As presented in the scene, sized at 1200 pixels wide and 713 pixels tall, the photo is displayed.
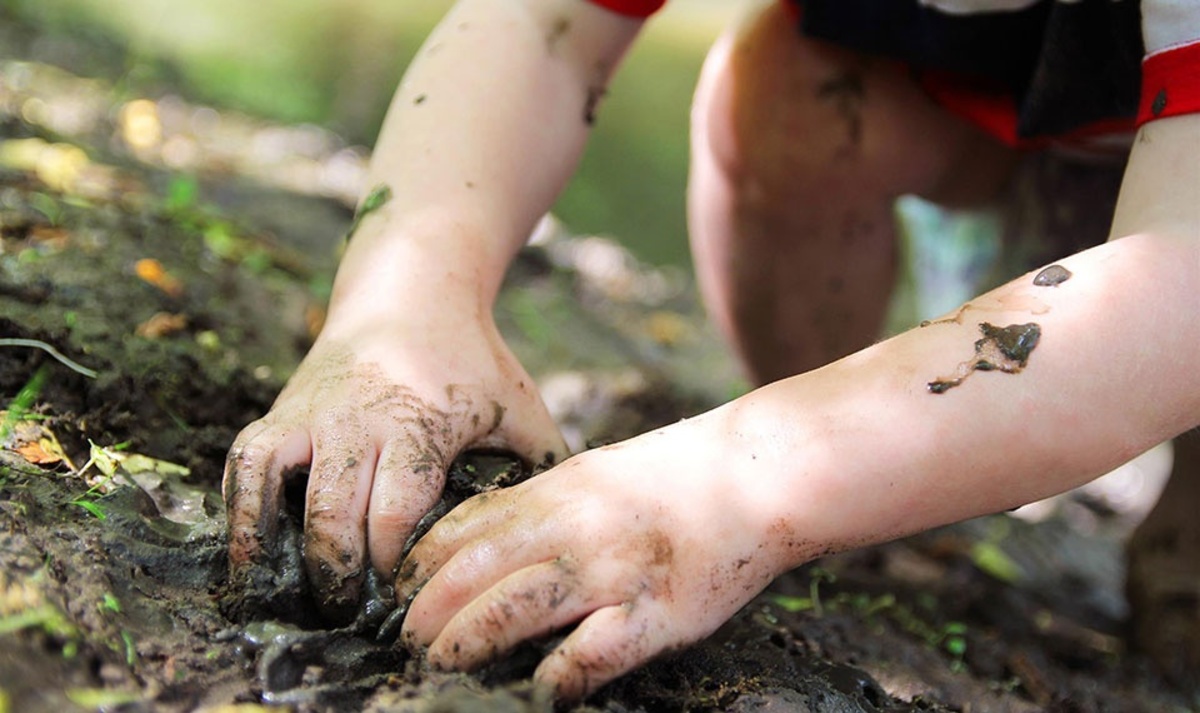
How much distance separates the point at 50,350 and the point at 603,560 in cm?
93

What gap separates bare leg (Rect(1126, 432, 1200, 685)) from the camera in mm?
2211

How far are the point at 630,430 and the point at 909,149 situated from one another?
90cm

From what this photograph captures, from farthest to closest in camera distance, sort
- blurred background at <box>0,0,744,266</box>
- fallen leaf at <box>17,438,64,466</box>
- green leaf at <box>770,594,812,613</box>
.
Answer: blurred background at <box>0,0,744,266</box>
green leaf at <box>770,594,812,613</box>
fallen leaf at <box>17,438,64,466</box>

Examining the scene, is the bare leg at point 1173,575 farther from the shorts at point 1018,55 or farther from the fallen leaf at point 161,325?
the fallen leaf at point 161,325

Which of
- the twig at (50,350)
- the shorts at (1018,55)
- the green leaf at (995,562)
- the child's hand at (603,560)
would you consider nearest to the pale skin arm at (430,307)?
the child's hand at (603,560)

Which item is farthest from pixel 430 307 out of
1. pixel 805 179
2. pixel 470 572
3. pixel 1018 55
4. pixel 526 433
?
pixel 1018 55

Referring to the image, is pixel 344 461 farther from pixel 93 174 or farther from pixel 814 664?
pixel 93 174

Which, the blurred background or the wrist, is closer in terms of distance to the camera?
the wrist

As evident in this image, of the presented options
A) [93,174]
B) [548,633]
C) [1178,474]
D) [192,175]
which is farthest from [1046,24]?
[192,175]

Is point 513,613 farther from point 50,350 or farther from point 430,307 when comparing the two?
point 50,350

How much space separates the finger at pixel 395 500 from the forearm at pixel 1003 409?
→ 15.5 inches

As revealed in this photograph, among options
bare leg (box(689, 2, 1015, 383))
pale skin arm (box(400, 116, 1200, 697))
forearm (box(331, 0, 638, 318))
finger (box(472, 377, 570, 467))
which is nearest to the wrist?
forearm (box(331, 0, 638, 318))

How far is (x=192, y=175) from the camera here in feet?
11.1

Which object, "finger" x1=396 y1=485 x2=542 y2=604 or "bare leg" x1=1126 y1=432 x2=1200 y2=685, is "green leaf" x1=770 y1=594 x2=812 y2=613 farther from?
"bare leg" x1=1126 y1=432 x2=1200 y2=685
